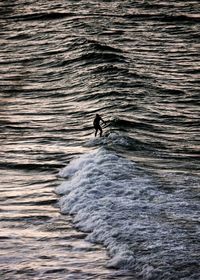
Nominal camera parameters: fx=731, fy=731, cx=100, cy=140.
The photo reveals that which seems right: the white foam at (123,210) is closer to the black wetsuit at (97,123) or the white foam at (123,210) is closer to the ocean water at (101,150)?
the ocean water at (101,150)

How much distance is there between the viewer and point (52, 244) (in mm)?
14586

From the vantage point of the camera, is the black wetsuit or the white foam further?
the black wetsuit

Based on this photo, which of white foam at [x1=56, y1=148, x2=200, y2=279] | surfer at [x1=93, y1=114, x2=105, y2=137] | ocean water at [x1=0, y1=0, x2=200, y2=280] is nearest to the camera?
white foam at [x1=56, y1=148, x2=200, y2=279]

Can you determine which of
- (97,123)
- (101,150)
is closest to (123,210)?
(101,150)

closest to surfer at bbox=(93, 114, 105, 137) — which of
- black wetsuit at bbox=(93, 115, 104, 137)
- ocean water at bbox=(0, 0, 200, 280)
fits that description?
black wetsuit at bbox=(93, 115, 104, 137)

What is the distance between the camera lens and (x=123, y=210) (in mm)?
15719

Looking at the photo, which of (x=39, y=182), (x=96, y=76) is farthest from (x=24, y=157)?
(x=96, y=76)

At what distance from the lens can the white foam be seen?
44.5 ft

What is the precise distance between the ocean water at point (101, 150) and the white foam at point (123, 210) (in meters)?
0.03

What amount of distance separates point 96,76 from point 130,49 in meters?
5.52

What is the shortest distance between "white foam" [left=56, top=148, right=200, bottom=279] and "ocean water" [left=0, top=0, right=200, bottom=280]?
0.09 feet

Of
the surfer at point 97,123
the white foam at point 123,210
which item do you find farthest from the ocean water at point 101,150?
the surfer at point 97,123

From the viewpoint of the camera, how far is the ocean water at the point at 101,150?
13.9 m

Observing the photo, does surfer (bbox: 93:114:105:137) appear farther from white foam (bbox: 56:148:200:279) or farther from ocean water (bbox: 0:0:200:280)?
white foam (bbox: 56:148:200:279)
